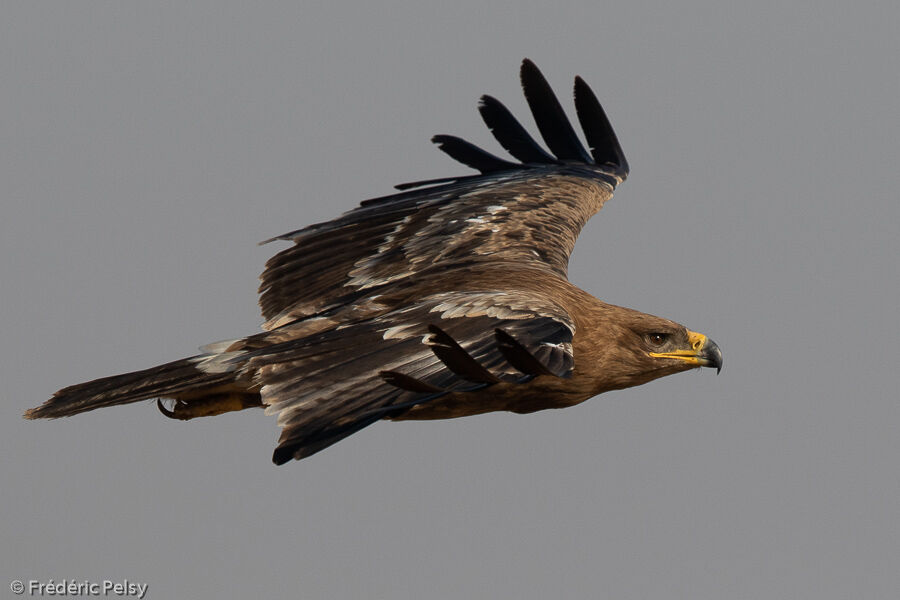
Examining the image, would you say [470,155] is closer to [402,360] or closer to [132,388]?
[132,388]

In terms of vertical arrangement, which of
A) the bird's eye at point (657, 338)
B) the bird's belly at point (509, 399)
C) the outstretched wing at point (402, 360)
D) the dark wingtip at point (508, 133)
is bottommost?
the bird's belly at point (509, 399)

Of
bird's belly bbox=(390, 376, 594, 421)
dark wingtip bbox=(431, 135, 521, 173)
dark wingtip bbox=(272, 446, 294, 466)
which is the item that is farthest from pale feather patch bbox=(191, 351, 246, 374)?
dark wingtip bbox=(431, 135, 521, 173)

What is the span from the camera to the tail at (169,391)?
10.3 m

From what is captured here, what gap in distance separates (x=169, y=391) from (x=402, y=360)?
200cm

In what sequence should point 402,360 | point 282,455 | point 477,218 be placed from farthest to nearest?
point 477,218
point 402,360
point 282,455

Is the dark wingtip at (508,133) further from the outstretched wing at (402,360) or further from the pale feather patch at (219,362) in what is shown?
the pale feather patch at (219,362)

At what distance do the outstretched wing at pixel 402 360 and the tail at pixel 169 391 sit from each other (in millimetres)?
269

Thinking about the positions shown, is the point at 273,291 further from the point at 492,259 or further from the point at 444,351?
the point at 444,351

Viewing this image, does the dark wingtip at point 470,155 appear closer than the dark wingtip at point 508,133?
Yes

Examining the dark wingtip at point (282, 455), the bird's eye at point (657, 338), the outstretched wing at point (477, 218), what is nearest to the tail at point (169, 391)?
the outstretched wing at point (477, 218)

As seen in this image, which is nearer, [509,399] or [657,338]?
[509,399]

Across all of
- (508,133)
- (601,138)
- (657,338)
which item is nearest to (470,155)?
(508,133)

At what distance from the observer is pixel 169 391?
10242 mm

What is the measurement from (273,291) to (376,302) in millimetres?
1235
